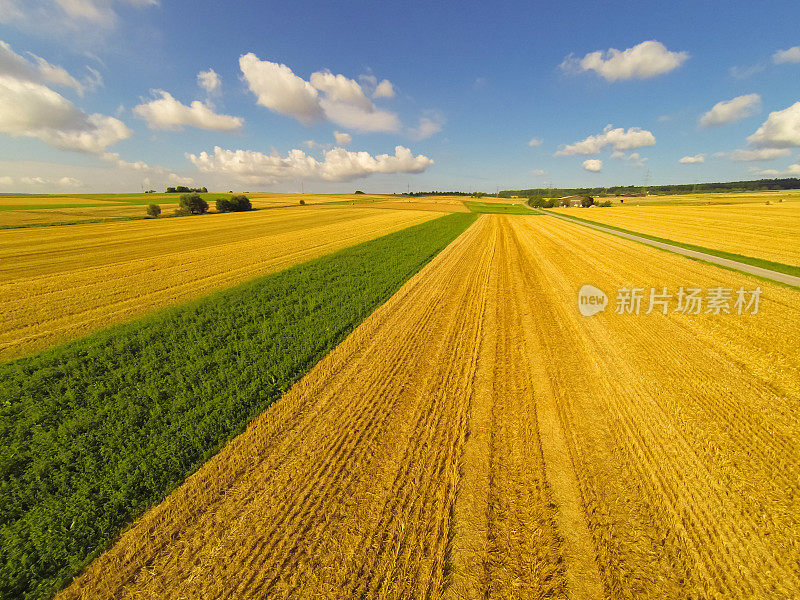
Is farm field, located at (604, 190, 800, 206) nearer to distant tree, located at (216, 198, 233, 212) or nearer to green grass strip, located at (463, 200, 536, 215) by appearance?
green grass strip, located at (463, 200, 536, 215)

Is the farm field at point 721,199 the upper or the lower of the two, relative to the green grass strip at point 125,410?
upper

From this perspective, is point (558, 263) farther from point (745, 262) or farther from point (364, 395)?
point (364, 395)

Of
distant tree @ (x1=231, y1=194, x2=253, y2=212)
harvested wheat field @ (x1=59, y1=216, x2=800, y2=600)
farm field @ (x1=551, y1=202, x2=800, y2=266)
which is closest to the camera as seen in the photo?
harvested wheat field @ (x1=59, y1=216, x2=800, y2=600)

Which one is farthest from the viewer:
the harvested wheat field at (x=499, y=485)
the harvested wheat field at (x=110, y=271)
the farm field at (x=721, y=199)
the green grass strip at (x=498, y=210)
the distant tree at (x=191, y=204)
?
the farm field at (x=721, y=199)

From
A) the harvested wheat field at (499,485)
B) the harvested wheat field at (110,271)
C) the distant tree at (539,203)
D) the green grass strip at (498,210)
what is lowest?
the harvested wheat field at (499,485)

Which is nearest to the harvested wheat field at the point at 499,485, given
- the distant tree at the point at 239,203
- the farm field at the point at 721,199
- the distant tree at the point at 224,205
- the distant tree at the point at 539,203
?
the distant tree at the point at 224,205

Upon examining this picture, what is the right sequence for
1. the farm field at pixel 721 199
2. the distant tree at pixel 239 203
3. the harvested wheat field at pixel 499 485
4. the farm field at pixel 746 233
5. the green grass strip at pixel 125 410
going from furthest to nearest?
the farm field at pixel 721 199 < the distant tree at pixel 239 203 < the farm field at pixel 746 233 < the green grass strip at pixel 125 410 < the harvested wheat field at pixel 499 485

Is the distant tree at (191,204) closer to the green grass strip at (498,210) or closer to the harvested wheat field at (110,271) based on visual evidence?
the harvested wheat field at (110,271)

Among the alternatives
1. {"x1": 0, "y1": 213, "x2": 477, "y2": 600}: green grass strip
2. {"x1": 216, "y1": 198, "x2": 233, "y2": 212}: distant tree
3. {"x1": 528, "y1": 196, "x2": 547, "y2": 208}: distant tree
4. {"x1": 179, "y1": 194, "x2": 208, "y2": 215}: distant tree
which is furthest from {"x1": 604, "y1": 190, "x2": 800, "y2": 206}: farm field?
{"x1": 179, "y1": 194, "x2": 208, "y2": 215}: distant tree
